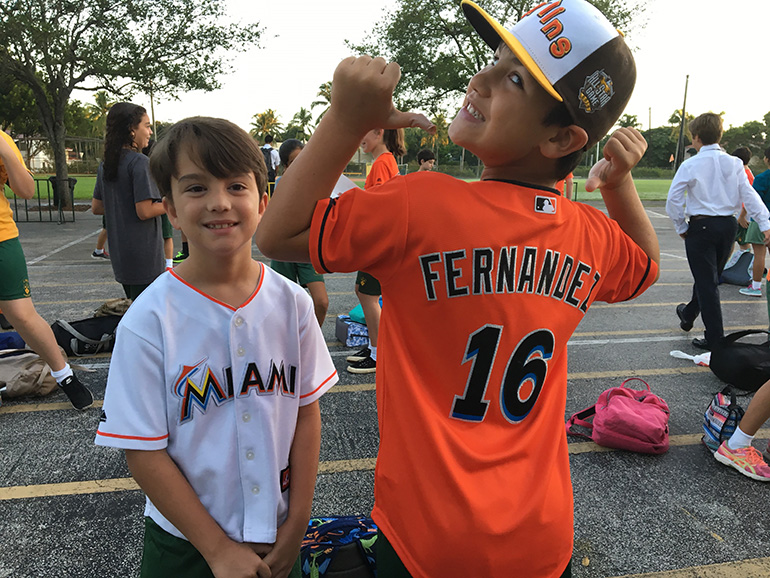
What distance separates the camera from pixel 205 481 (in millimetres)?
1329

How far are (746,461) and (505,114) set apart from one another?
313 centimetres

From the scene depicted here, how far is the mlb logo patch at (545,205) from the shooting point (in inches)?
46.8

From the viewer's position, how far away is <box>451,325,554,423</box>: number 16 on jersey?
112cm

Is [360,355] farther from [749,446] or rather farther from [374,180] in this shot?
[749,446]

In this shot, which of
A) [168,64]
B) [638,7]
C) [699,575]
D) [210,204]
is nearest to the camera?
[210,204]

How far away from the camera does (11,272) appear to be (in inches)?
137

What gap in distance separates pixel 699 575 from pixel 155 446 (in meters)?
2.39

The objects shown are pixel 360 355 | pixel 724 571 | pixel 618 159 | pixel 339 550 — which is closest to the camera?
pixel 618 159

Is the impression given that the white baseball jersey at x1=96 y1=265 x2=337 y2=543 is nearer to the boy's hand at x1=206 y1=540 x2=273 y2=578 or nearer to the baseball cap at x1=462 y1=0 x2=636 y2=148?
the boy's hand at x1=206 y1=540 x2=273 y2=578

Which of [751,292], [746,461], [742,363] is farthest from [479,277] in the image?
[751,292]

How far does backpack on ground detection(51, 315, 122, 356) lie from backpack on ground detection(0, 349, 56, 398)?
2.17ft

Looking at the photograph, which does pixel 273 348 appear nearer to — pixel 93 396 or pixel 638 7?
pixel 93 396

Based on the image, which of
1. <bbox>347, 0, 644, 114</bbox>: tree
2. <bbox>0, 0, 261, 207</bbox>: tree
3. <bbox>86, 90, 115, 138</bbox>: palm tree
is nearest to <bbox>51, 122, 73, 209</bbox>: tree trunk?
<bbox>0, 0, 261, 207</bbox>: tree

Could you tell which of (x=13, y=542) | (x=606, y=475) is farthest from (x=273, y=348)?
(x=606, y=475)
